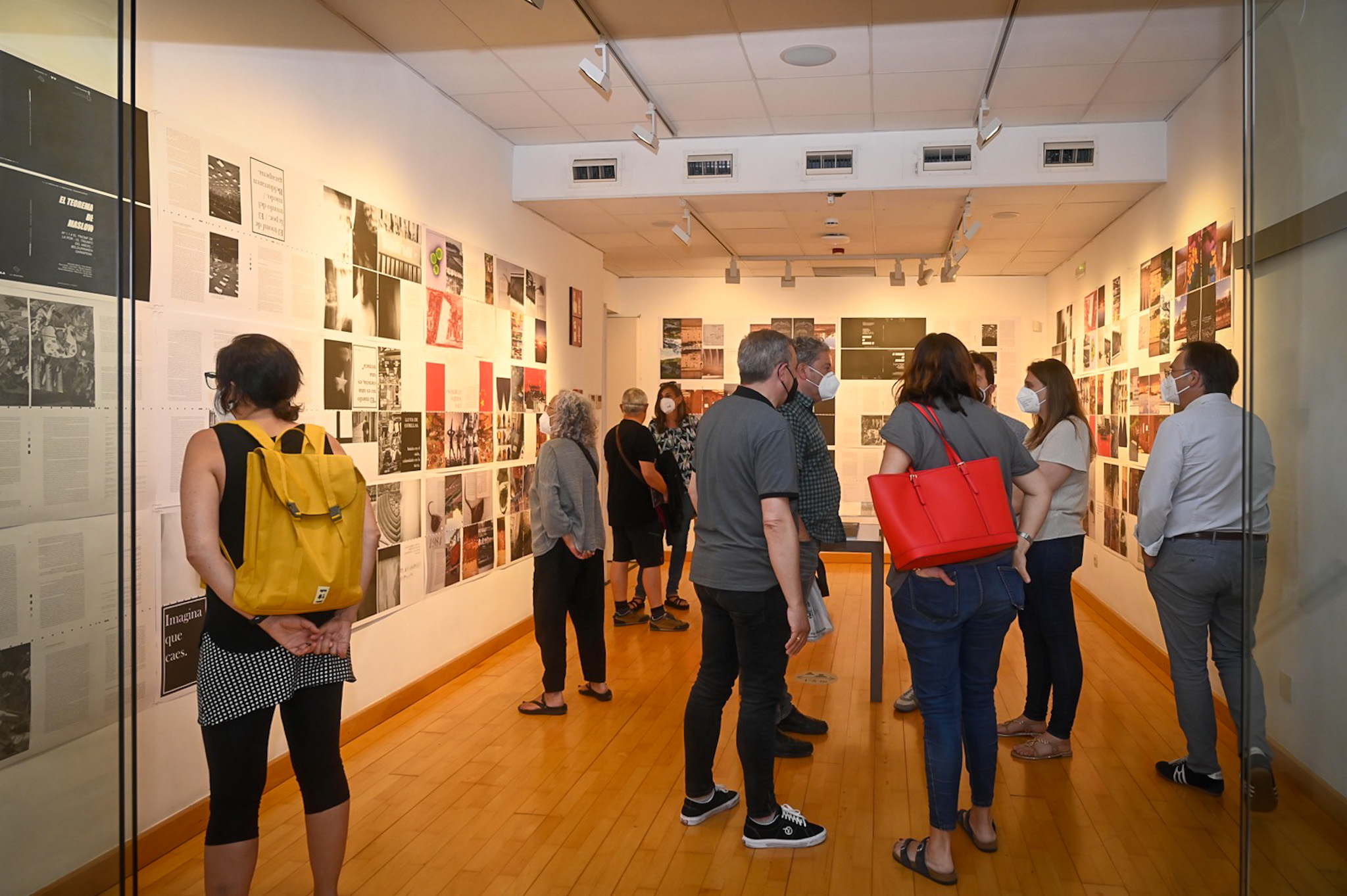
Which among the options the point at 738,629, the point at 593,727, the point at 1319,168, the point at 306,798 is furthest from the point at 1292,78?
the point at 593,727

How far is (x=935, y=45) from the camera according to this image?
4.75 metres

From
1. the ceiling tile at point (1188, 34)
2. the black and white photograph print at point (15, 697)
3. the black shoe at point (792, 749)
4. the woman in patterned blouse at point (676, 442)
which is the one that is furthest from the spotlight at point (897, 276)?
the black and white photograph print at point (15, 697)

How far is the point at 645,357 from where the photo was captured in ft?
35.5

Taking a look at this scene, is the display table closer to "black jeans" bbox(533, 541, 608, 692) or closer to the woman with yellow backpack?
"black jeans" bbox(533, 541, 608, 692)

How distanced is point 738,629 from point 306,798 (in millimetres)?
1316

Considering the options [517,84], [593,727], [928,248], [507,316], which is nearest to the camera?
[593,727]

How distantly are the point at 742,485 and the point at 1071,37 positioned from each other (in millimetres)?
3016

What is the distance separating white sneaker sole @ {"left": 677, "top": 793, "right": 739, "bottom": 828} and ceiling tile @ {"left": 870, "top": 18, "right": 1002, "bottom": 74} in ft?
11.2

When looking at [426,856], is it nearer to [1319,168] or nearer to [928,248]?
[1319,168]

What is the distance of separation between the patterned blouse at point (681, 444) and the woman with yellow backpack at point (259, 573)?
4.69 m

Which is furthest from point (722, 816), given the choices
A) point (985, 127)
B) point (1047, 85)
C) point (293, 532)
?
point (1047, 85)

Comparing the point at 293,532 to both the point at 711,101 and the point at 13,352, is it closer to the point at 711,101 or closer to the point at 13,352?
the point at 13,352

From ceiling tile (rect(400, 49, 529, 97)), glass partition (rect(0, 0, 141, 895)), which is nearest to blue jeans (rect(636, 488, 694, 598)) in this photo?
ceiling tile (rect(400, 49, 529, 97))

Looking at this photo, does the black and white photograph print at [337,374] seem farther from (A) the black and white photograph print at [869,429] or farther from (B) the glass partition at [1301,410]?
(A) the black and white photograph print at [869,429]
